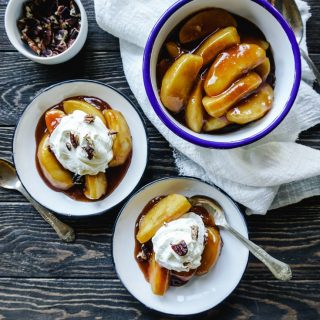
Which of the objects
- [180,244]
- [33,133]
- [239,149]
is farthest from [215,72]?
[33,133]

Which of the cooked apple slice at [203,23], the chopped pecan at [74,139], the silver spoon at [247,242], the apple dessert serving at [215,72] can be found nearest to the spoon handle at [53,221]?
the chopped pecan at [74,139]

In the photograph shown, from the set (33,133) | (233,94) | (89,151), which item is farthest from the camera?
(33,133)

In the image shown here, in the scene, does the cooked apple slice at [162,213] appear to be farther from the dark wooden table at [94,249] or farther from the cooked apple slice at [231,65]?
the cooked apple slice at [231,65]

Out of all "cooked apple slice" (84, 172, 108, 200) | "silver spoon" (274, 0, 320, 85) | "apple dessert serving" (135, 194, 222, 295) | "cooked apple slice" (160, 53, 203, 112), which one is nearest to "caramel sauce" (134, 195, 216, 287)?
"apple dessert serving" (135, 194, 222, 295)

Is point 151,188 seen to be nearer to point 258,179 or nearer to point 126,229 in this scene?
point 126,229

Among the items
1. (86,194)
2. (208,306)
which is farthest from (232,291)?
(86,194)

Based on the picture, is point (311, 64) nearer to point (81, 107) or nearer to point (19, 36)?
point (81, 107)
